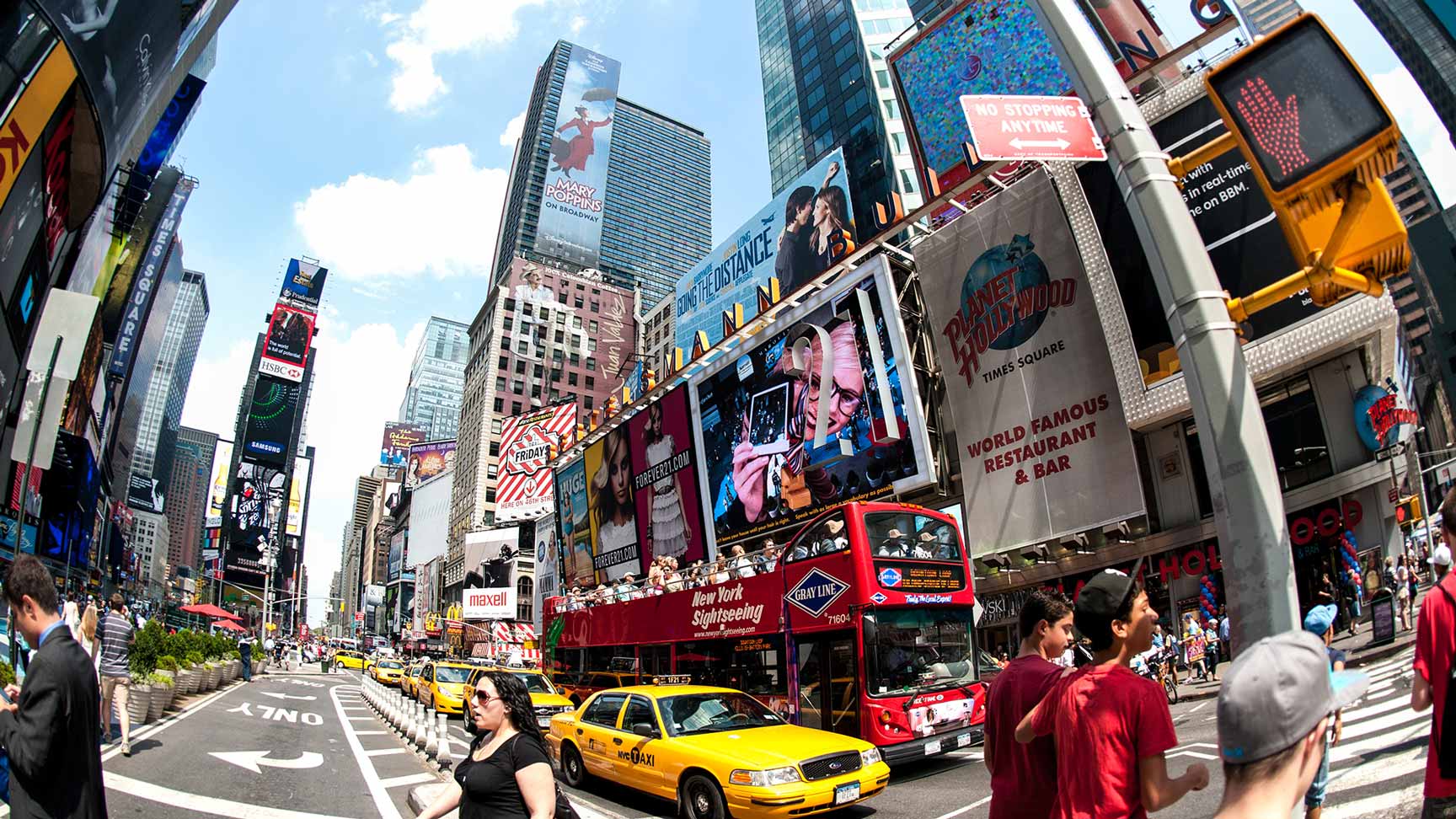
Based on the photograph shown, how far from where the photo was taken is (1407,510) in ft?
57.7

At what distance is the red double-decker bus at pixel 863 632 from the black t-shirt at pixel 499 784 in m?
7.55

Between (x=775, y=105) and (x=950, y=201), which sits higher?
(x=775, y=105)

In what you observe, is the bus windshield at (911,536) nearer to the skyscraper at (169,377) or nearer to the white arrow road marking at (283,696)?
the white arrow road marking at (283,696)

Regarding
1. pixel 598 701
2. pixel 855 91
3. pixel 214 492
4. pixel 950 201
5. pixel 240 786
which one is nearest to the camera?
pixel 240 786

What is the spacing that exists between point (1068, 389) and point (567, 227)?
103119 mm

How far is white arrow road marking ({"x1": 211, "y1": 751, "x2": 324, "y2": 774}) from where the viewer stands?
9.74m

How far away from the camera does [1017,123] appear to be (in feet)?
15.0

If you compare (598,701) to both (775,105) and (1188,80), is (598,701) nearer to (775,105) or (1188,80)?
(1188,80)

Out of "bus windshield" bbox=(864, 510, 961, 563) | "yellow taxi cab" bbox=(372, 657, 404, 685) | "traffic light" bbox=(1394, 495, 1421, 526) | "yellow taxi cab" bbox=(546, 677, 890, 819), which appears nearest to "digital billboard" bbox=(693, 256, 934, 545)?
"bus windshield" bbox=(864, 510, 961, 563)

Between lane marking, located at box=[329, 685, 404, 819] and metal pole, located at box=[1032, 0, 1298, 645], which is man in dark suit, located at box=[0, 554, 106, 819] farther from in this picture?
lane marking, located at box=[329, 685, 404, 819]

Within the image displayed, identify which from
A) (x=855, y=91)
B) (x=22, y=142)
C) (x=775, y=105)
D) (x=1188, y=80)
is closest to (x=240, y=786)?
(x=22, y=142)

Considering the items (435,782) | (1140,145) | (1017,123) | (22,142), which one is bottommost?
(435,782)

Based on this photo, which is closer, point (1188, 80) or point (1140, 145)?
point (1140, 145)

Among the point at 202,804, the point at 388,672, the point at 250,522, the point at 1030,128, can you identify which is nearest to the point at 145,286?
the point at 388,672
